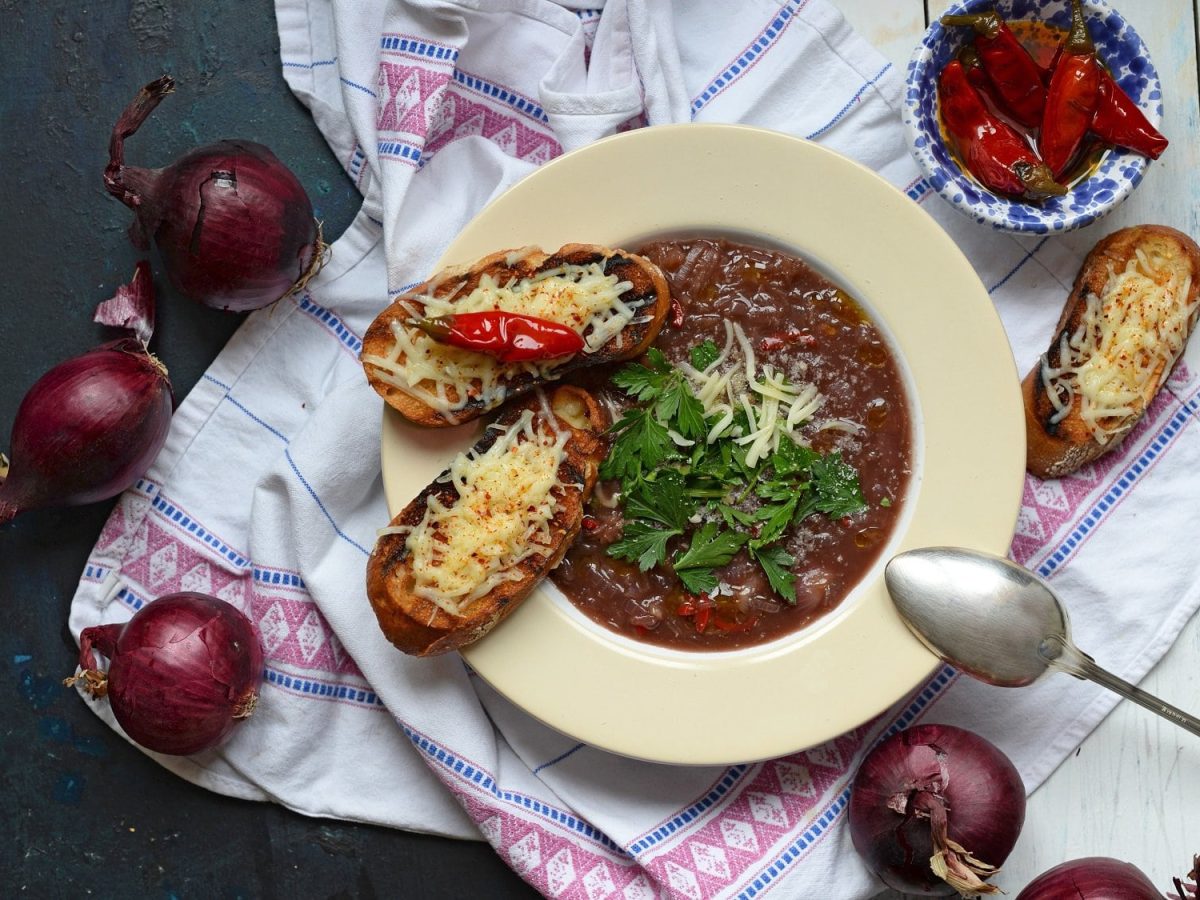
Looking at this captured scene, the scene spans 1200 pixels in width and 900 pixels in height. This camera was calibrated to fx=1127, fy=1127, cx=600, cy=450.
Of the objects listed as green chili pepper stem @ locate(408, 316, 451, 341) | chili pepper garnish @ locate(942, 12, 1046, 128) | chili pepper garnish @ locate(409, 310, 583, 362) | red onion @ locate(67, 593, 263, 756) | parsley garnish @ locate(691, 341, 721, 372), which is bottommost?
red onion @ locate(67, 593, 263, 756)

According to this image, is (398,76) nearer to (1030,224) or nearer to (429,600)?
(429,600)

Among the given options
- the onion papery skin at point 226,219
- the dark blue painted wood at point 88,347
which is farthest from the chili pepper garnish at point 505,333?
the dark blue painted wood at point 88,347

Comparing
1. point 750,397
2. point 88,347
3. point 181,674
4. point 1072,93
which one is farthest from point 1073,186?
point 88,347

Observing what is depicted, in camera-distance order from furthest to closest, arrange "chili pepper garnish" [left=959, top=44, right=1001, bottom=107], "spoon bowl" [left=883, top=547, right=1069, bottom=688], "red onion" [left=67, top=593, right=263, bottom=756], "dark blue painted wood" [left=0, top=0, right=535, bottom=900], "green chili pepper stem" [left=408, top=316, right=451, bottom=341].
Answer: "dark blue painted wood" [left=0, top=0, right=535, bottom=900], "chili pepper garnish" [left=959, top=44, right=1001, bottom=107], "red onion" [left=67, top=593, right=263, bottom=756], "spoon bowl" [left=883, top=547, right=1069, bottom=688], "green chili pepper stem" [left=408, top=316, right=451, bottom=341]

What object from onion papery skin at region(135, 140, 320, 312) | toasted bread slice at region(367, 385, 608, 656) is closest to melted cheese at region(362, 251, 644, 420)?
toasted bread slice at region(367, 385, 608, 656)

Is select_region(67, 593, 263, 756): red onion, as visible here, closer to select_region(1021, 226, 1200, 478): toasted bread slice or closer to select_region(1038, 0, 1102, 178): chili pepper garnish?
select_region(1021, 226, 1200, 478): toasted bread slice

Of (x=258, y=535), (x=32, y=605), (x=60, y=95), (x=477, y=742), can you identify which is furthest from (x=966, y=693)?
(x=60, y=95)

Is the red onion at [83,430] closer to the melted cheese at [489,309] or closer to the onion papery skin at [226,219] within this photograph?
the onion papery skin at [226,219]
